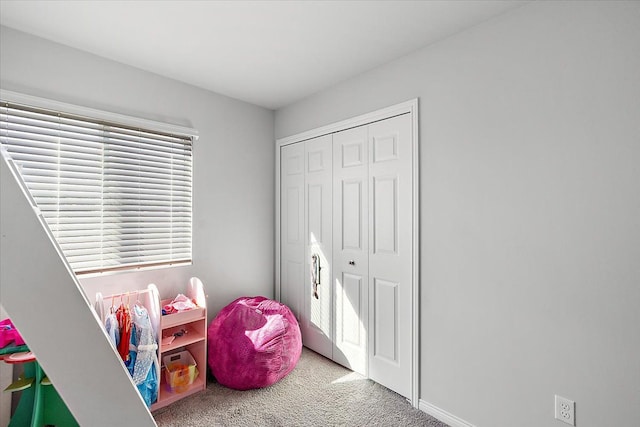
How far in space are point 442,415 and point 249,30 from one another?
2860 mm

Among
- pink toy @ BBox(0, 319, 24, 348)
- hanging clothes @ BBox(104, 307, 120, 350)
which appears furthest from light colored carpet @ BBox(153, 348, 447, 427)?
pink toy @ BBox(0, 319, 24, 348)

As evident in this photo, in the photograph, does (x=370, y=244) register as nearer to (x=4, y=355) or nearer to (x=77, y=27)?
(x=4, y=355)

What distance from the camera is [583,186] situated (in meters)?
1.58

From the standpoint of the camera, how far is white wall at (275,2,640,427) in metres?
1.49

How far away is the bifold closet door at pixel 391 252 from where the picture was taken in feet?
7.61

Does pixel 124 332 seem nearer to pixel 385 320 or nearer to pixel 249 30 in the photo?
pixel 385 320

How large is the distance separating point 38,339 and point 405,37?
236 centimetres

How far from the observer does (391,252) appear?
2.44m

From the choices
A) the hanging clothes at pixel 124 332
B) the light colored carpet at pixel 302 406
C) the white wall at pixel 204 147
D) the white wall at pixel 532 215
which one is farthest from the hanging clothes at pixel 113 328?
the white wall at pixel 532 215

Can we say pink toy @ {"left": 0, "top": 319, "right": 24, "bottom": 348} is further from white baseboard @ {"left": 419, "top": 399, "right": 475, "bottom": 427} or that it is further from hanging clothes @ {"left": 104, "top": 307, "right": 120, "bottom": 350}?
white baseboard @ {"left": 419, "top": 399, "right": 475, "bottom": 427}

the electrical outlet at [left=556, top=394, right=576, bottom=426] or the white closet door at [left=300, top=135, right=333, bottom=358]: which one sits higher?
the white closet door at [left=300, top=135, right=333, bottom=358]

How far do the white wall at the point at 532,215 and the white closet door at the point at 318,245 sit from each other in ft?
3.13

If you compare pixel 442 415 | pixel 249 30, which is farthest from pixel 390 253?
pixel 249 30

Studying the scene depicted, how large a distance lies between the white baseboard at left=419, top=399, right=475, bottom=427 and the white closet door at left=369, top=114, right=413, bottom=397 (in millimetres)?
136
